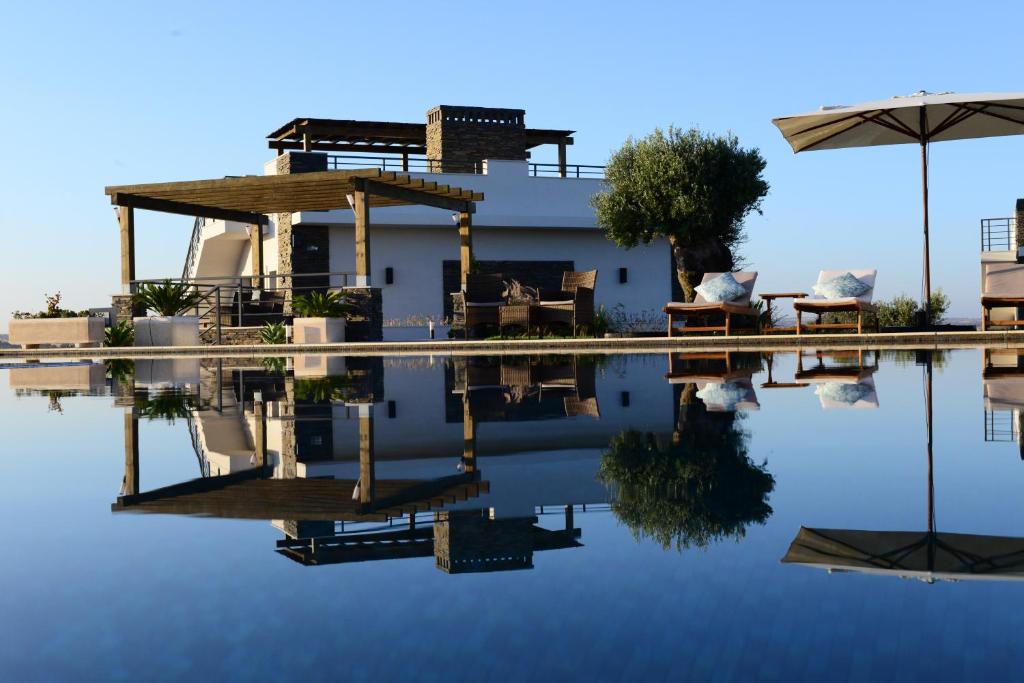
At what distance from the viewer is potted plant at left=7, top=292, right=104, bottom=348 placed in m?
19.0

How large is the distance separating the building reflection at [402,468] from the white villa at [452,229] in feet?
61.5

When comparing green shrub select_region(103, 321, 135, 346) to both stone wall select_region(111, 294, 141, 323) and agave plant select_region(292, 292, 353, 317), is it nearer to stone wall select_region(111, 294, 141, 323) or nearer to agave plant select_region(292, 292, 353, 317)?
stone wall select_region(111, 294, 141, 323)

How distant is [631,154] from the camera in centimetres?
2444

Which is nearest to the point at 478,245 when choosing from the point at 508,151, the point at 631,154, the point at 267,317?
the point at 508,151

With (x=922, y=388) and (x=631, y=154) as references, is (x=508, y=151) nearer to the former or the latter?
(x=631, y=154)

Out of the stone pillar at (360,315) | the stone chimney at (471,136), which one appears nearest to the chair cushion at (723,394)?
the stone pillar at (360,315)

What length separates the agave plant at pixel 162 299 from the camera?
63.0 ft

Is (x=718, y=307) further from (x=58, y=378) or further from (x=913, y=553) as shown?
(x=913, y=553)

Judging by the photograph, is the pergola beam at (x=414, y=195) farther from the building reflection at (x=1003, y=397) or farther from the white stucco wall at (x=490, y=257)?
the building reflection at (x=1003, y=397)

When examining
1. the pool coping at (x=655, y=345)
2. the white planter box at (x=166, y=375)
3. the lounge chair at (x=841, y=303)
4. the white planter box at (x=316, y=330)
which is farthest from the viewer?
the white planter box at (x=316, y=330)

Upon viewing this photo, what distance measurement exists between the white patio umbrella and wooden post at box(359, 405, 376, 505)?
905 centimetres

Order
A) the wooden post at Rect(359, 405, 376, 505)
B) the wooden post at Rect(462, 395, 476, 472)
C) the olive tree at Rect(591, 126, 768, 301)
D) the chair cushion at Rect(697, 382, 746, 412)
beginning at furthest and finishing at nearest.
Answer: the olive tree at Rect(591, 126, 768, 301) → the chair cushion at Rect(697, 382, 746, 412) → the wooden post at Rect(462, 395, 476, 472) → the wooden post at Rect(359, 405, 376, 505)

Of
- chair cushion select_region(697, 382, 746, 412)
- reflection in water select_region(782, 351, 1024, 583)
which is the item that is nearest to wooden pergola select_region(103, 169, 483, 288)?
chair cushion select_region(697, 382, 746, 412)

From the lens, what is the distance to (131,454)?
4348mm
